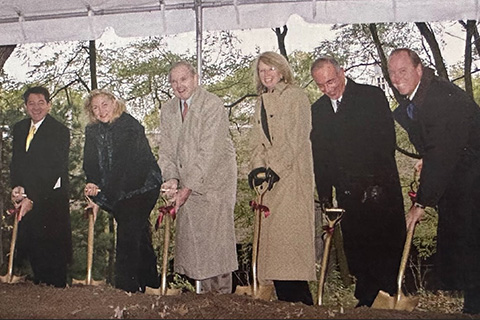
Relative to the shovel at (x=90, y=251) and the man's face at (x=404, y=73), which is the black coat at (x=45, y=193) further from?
the man's face at (x=404, y=73)

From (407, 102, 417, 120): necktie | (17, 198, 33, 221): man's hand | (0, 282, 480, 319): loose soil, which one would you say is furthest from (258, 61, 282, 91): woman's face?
(17, 198, 33, 221): man's hand

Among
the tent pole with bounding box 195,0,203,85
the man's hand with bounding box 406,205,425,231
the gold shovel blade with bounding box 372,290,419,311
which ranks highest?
the tent pole with bounding box 195,0,203,85

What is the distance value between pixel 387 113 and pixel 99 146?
8.46 feet

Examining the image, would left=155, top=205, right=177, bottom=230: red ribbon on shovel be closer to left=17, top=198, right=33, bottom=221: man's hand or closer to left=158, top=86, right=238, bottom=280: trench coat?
left=158, top=86, right=238, bottom=280: trench coat

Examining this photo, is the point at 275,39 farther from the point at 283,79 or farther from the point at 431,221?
the point at 431,221

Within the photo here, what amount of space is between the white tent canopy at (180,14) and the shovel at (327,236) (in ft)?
5.10

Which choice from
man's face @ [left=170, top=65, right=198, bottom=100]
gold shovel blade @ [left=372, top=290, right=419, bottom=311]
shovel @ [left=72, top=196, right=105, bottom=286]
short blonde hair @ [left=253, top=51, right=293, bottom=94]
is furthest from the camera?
shovel @ [left=72, top=196, right=105, bottom=286]

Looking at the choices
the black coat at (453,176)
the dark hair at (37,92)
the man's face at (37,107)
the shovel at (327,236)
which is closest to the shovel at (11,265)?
the man's face at (37,107)

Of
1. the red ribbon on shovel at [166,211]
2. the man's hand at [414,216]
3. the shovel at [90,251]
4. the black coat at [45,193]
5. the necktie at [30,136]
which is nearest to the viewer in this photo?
the man's hand at [414,216]

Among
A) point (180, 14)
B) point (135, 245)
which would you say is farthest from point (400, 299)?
point (180, 14)

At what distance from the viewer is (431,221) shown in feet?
18.0

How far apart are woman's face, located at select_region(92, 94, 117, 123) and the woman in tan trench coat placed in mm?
1373

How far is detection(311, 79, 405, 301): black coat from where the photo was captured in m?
5.54

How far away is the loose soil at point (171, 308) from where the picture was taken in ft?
17.1
